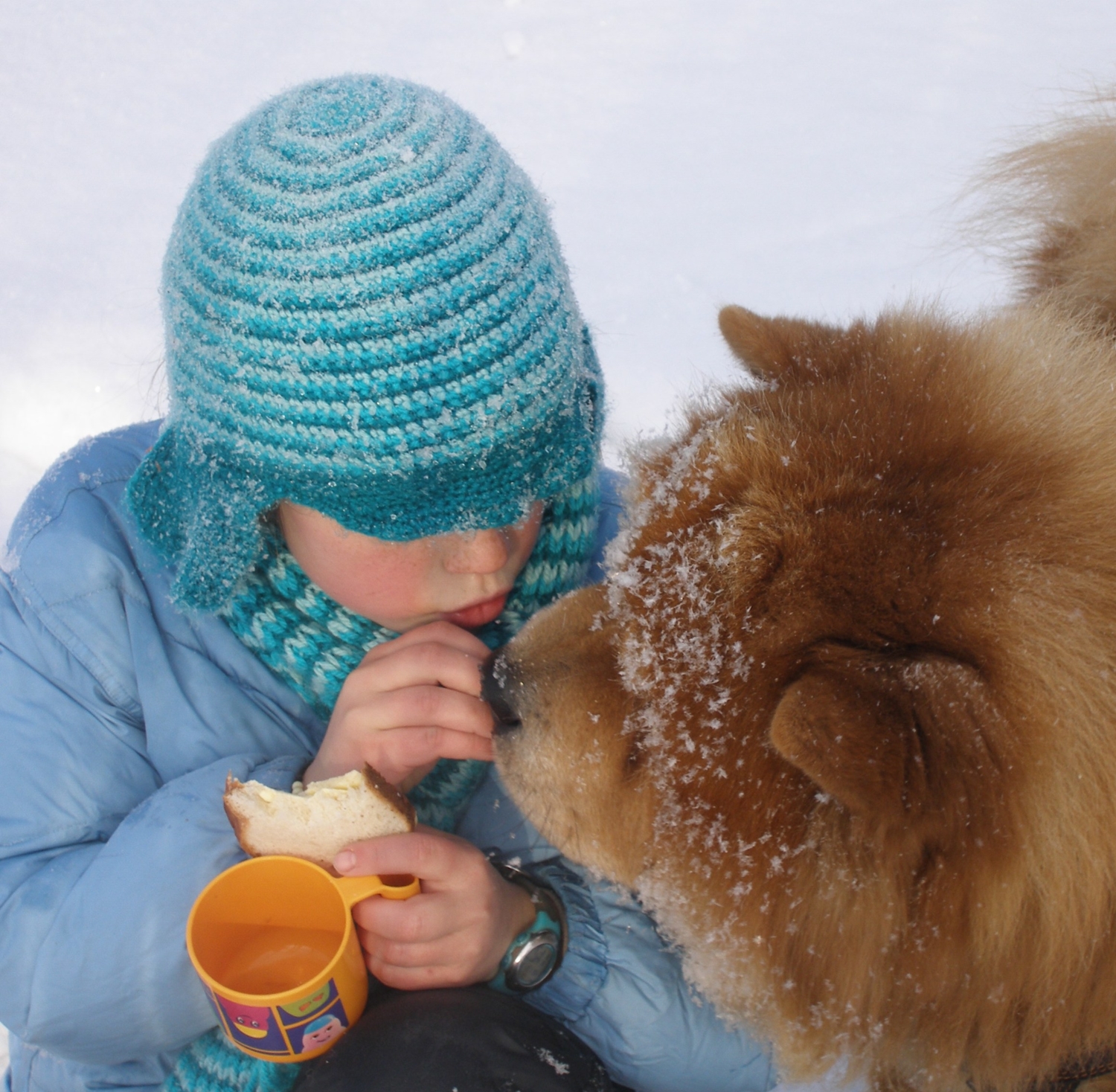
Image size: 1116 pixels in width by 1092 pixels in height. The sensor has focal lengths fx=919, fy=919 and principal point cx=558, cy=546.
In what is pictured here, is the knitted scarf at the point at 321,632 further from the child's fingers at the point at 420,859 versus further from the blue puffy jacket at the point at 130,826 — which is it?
the child's fingers at the point at 420,859

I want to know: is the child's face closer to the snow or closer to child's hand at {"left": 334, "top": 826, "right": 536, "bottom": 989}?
child's hand at {"left": 334, "top": 826, "right": 536, "bottom": 989}

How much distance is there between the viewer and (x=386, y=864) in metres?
1.53

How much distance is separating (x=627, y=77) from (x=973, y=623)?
477 cm

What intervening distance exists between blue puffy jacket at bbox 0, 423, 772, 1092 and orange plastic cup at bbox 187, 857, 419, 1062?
19 cm

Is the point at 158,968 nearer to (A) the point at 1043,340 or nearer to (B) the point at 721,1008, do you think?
(B) the point at 721,1008

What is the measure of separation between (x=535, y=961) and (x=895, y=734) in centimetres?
107

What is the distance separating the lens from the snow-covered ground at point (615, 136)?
380cm

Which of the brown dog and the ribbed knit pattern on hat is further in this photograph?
the ribbed knit pattern on hat

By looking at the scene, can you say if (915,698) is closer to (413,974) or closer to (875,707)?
(875,707)

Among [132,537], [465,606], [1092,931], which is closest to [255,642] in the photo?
[132,537]

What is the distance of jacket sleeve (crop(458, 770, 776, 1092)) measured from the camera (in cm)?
192

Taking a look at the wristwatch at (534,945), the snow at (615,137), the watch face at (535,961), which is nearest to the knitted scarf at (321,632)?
the wristwatch at (534,945)

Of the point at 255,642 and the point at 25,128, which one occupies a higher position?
the point at 25,128

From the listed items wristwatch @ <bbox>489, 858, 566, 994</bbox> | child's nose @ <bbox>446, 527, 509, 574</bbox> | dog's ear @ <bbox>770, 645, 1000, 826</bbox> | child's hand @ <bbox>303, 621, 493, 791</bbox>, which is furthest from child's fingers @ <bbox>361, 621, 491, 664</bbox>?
dog's ear @ <bbox>770, 645, 1000, 826</bbox>
